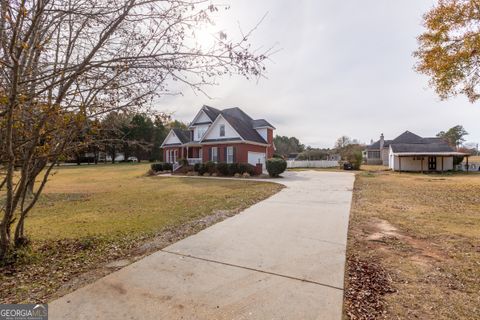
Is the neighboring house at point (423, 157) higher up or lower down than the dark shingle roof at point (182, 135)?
lower down

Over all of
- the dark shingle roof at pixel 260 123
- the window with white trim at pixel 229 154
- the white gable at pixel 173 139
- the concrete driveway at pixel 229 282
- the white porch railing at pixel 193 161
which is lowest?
the concrete driveway at pixel 229 282

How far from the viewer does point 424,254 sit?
4336 millimetres

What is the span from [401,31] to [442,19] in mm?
6450

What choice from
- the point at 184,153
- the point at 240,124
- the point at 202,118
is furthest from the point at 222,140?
the point at 184,153

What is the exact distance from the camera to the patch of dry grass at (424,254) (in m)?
2.78

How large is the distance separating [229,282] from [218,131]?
2234cm

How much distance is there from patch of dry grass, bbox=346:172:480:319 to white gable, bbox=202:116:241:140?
54.9 ft

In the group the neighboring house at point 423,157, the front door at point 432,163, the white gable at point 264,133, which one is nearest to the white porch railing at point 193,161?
the white gable at point 264,133

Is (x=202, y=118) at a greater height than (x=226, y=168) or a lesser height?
greater

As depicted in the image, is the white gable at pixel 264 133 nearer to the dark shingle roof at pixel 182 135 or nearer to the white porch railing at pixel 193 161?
the white porch railing at pixel 193 161

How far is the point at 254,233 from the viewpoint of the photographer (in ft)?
17.9

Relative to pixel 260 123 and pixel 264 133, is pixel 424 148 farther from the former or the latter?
pixel 260 123

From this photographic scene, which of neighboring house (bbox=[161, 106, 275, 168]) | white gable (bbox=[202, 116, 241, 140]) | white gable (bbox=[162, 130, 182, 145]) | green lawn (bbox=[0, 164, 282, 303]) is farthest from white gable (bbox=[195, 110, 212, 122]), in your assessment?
green lawn (bbox=[0, 164, 282, 303])

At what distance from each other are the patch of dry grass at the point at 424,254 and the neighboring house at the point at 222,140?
16.5 meters
